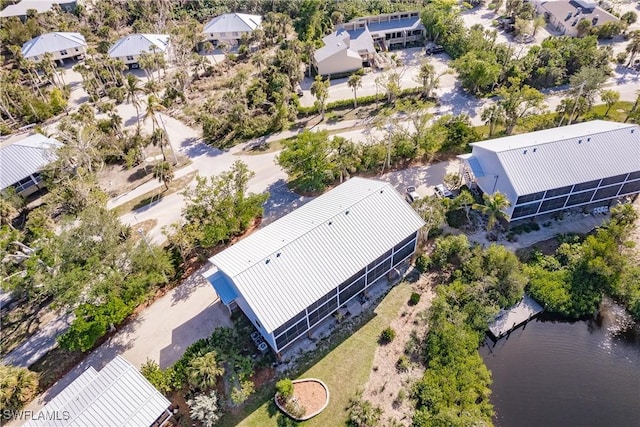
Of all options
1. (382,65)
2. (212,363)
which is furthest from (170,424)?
(382,65)

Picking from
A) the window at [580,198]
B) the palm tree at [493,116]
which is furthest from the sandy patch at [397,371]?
the palm tree at [493,116]

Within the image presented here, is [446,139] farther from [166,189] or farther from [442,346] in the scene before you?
[166,189]

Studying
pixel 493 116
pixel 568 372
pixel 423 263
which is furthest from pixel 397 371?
pixel 493 116

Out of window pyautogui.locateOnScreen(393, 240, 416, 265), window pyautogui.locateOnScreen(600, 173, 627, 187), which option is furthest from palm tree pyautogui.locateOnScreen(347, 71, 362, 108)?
window pyautogui.locateOnScreen(600, 173, 627, 187)

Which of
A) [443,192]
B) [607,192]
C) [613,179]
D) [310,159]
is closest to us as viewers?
[613,179]

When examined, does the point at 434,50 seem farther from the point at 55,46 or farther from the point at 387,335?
the point at 55,46

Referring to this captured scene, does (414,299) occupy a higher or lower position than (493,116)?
lower

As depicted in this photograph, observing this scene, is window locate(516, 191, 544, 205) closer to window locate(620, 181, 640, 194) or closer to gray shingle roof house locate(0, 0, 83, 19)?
window locate(620, 181, 640, 194)
